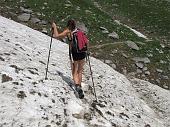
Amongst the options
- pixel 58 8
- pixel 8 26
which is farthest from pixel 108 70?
pixel 58 8

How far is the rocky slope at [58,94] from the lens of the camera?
1585 centimetres

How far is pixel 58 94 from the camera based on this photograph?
58.8 ft

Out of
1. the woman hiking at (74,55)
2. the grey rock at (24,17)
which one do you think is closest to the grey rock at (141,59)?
the grey rock at (24,17)

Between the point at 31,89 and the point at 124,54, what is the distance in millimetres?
15961

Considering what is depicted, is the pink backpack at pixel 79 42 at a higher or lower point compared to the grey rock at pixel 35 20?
higher

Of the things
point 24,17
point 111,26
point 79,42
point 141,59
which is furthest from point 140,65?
point 79,42

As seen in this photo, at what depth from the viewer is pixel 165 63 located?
33.0 meters

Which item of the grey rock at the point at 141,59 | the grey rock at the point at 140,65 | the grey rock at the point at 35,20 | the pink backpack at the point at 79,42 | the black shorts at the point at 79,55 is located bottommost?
the grey rock at the point at 140,65

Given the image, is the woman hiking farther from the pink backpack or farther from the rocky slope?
the rocky slope

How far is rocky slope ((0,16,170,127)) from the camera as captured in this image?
624 inches

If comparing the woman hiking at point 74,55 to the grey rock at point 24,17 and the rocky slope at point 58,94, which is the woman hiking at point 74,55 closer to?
the rocky slope at point 58,94

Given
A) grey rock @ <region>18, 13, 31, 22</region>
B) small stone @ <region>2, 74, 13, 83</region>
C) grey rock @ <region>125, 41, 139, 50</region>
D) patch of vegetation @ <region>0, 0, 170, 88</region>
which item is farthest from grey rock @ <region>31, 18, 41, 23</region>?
small stone @ <region>2, 74, 13, 83</region>

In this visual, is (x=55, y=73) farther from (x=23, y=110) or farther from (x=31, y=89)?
(x=23, y=110)

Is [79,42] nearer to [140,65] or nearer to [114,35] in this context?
[140,65]
